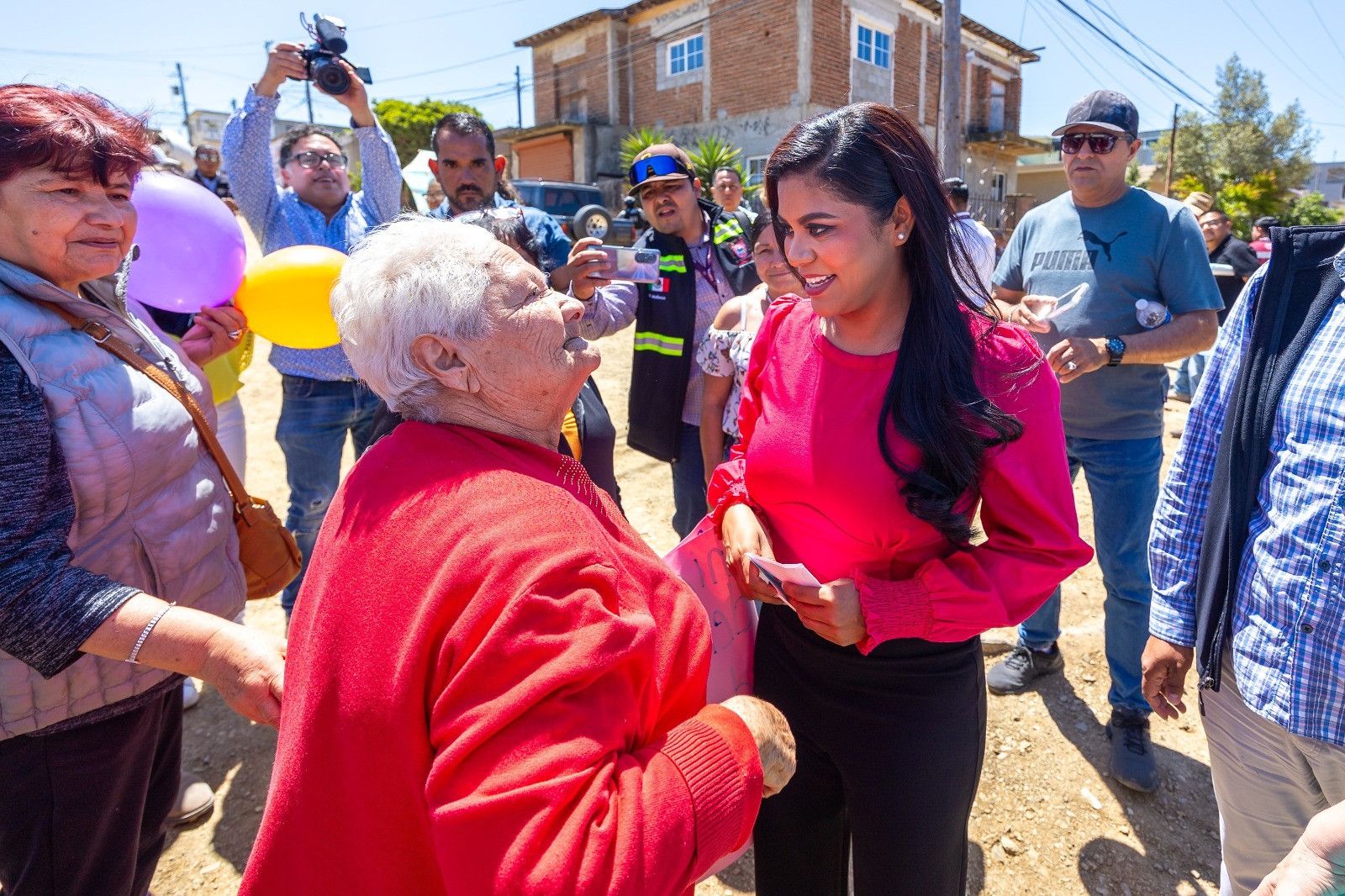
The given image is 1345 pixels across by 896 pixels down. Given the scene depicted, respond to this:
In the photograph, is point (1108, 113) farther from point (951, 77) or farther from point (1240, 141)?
point (1240, 141)

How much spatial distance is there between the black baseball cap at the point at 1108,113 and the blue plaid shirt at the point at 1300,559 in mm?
1611

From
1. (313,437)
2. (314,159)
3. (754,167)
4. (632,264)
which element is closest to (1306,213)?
(754,167)

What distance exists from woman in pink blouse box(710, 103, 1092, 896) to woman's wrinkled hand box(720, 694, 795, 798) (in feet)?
0.85

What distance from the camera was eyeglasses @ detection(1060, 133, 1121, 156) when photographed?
2832 mm

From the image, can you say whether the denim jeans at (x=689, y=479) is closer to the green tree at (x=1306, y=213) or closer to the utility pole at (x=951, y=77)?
the utility pole at (x=951, y=77)

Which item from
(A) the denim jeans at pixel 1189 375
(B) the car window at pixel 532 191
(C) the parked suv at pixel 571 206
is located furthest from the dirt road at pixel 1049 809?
(B) the car window at pixel 532 191

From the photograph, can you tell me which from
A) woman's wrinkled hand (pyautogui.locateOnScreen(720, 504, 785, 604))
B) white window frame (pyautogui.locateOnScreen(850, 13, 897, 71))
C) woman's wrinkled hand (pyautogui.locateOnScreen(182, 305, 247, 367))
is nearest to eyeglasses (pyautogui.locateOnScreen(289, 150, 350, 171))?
woman's wrinkled hand (pyautogui.locateOnScreen(182, 305, 247, 367))

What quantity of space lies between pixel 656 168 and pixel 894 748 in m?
2.65

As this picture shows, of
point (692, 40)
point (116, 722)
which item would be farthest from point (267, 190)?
point (692, 40)

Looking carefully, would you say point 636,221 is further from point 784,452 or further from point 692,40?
point 692,40

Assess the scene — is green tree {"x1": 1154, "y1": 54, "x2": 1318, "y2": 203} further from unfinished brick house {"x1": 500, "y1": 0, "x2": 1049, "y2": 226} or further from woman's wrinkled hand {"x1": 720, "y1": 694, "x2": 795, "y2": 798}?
woman's wrinkled hand {"x1": 720, "y1": 694, "x2": 795, "y2": 798}

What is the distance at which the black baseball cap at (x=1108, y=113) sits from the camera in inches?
113

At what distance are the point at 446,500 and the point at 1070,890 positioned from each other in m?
2.42

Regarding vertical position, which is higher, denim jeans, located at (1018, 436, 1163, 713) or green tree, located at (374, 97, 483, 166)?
green tree, located at (374, 97, 483, 166)
